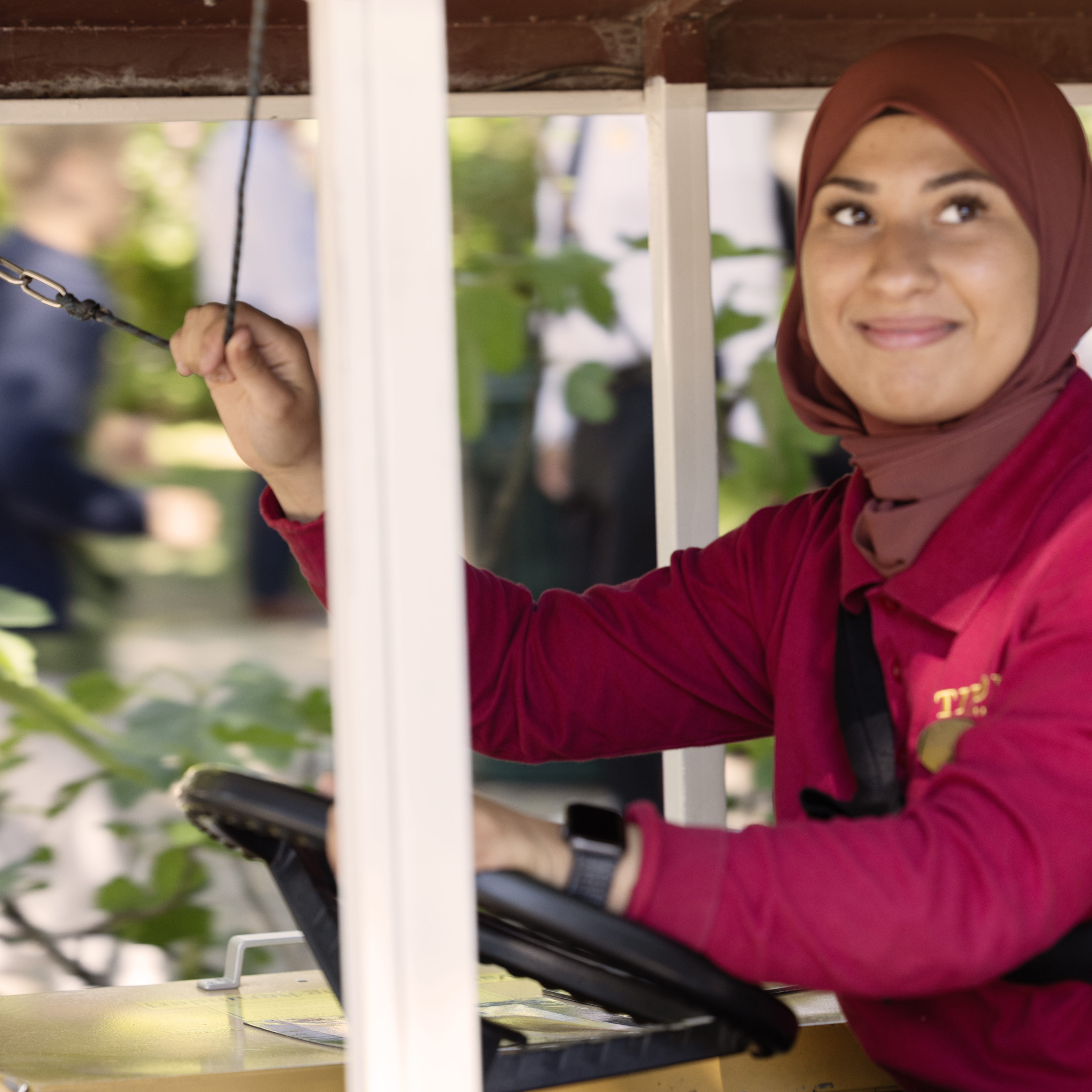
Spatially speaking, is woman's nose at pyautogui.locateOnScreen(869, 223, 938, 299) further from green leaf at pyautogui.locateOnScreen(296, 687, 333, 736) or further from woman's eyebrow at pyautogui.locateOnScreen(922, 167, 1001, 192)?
green leaf at pyautogui.locateOnScreen(296, 687, 333, 736)

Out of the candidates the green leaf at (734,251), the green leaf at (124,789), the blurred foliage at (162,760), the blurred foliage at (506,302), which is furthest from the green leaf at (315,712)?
Result: the green leaf at (734,251)

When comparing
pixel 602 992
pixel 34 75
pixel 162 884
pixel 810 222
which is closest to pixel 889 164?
pixel 810 222

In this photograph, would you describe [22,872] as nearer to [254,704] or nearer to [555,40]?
[254,704]

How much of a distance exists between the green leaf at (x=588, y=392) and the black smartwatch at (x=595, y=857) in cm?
217

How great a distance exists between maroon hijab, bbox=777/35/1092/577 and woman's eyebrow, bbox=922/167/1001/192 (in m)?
0.01

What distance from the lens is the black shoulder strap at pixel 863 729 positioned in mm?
1204

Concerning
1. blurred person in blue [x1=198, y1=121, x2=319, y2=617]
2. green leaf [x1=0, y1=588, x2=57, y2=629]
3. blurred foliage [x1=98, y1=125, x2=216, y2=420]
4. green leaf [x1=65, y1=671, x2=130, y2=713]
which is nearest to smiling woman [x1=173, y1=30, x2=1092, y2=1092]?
green leaf [x1=65, y1=671, x2=130, y2=713]

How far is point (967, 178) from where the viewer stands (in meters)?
1.35

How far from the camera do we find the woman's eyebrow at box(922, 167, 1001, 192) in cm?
135

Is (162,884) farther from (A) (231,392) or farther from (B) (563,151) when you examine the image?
(B) (563,151)

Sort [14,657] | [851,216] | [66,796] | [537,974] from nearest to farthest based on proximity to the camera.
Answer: [537,974] → [851,216] → [14,657] → [66,796]

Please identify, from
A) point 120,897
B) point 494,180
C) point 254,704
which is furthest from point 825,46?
point 120,897

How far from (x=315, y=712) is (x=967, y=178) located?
191 centimetres

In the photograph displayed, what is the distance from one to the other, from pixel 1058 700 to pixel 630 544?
2.64 meters
